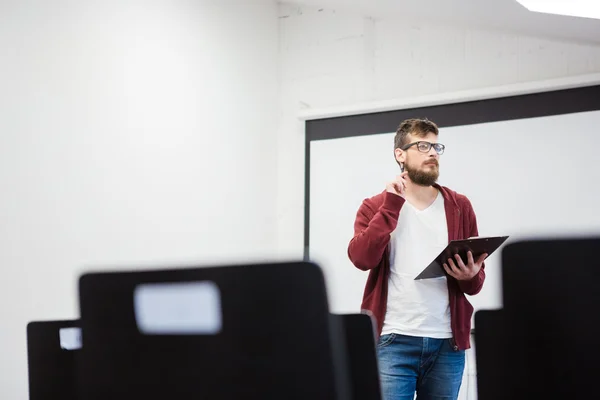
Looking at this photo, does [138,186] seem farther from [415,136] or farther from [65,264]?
[415,136]

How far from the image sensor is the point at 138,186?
10.6 ft

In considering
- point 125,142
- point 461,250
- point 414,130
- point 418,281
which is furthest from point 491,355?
point 125,142

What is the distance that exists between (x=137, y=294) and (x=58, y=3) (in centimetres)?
247

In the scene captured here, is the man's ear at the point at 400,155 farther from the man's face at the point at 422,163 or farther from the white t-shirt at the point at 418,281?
the white t-shirt at the point at 418,281

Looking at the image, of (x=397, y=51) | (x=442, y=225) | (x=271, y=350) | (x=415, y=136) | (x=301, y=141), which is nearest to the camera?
(x=271, y=350)

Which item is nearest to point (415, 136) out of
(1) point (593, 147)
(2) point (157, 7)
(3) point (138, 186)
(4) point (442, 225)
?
(4) point (442, 225)

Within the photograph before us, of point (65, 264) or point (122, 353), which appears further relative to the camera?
point (65, 264)

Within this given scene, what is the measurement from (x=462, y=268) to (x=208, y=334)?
4.41 feet

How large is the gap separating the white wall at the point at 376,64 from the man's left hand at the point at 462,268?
139 centimetres

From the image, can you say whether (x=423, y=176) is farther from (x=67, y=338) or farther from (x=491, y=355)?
(x=491, y=355)

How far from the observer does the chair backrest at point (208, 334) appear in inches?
25.9

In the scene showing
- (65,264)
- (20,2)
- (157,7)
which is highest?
(157,7)

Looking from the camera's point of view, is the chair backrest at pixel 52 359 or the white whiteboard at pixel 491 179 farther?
the white whiteboard at pixel 491 179

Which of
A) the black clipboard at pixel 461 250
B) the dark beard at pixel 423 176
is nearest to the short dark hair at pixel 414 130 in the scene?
the dark beard at pixel 423 176
